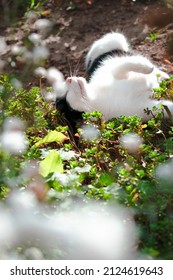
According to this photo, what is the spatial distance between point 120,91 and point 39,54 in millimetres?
1331

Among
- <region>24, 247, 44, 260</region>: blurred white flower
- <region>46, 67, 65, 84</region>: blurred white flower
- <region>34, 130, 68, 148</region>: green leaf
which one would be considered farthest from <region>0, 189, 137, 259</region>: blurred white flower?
<region>46, 67, 65, 84</region>: blurred white flower

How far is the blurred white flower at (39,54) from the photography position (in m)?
4.48

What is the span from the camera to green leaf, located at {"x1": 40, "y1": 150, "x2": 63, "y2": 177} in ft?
8.96

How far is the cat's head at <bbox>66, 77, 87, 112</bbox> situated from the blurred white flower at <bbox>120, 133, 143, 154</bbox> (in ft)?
1.89

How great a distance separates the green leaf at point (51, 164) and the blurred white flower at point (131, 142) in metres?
0.33

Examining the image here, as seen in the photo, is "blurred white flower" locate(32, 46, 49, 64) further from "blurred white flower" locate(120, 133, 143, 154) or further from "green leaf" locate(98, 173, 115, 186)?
"green leaf" locate(98, 173, 115, 186)

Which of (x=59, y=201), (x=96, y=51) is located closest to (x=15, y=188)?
(x=59, y=201)

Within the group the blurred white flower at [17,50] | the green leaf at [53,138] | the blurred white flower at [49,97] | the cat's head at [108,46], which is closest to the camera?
the green leaf at [53,138]

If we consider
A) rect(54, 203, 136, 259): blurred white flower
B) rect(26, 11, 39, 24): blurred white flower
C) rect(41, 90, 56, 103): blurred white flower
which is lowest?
rect(54, 203, 136, 259): blurred white flower

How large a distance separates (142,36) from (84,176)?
2.22 m

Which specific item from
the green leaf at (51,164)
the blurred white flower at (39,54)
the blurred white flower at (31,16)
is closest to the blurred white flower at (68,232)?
the green leaf at (51,164)

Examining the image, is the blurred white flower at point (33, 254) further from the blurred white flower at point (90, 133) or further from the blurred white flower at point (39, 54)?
the blurred white flower at point (39, 54)

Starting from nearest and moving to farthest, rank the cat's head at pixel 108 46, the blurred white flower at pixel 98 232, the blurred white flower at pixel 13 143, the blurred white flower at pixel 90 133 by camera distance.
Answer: the blurred white flower at pixel 98 232
the blurred white flower at pixel 13 143
the blurred white flower at pixel 90 133
the cat's head at pixel 108 46

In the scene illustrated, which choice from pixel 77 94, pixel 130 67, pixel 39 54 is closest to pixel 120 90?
pixel 130 67
